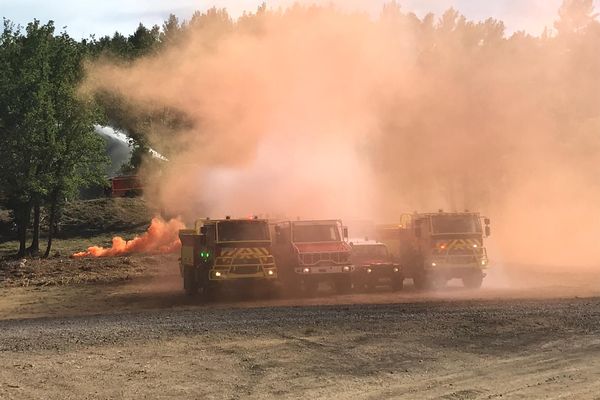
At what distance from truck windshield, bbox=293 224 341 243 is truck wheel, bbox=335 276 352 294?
1.43 m

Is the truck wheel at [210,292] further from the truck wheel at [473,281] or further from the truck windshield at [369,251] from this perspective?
the truck wheel at [473,281]

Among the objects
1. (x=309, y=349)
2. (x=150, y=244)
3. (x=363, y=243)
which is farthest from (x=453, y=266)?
(x=150, y=244)

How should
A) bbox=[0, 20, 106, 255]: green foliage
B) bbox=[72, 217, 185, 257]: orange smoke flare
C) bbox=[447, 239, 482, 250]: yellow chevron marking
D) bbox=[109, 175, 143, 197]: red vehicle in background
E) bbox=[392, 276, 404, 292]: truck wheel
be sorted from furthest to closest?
bbox=[109, 175, 143, 197]: red vehicle in background < bbox=[72, 217, 185, 257]: orange smoke flare < bbox=[0, 20, 106, 255]: green foliage < bbox=[447, 239, 482, 250]: yellow chevron marking < bbox=[392, 276, 404, 292]: truck wheel

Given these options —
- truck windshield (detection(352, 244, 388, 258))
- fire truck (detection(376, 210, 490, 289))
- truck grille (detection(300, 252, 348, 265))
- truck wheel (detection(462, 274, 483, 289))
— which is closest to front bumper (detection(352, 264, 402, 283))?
truck windshield (detection(352, 244, 388, 258))

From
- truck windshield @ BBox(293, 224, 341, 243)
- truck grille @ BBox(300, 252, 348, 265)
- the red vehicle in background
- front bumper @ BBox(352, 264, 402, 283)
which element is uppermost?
the red vehicle in background

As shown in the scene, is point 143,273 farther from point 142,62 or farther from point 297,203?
point 142,62

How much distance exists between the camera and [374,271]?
2242 cm

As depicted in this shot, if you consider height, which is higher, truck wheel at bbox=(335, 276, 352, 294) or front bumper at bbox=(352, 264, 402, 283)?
front bumper at bbox=(352, 264, 402, 283)

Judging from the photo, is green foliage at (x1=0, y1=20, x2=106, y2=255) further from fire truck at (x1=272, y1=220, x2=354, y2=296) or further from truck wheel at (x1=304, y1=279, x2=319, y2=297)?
truck wheel at (x1=304, y1=279, x2=319, y2=297)

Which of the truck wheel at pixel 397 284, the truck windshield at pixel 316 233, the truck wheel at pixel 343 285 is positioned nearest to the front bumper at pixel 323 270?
the truck wheel at pixel 343 285

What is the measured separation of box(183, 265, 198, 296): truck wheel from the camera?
21.9 metres

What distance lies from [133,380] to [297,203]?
21.0 metres

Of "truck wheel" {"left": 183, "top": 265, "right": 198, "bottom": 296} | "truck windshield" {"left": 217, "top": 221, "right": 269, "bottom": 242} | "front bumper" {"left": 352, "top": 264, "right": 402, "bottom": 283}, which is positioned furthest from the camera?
"front bumper" {"left": 352, "top": 264, "right": 402, "bottom": 283}

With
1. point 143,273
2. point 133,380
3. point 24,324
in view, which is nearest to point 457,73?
point 143,273
